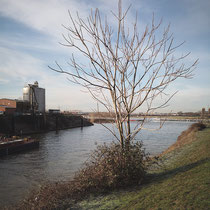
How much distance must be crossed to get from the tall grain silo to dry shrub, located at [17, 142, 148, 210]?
2195 inches

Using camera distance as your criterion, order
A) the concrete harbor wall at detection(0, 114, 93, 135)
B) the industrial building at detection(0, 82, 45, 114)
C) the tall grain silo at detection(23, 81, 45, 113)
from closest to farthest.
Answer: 1. the concrete harbor wall at detection(0, 114, 93, 135)
2. the industrial building at detection(0, 82, 45, 114)
3. the tall grain silo at detection(23, 81, 45, 113)

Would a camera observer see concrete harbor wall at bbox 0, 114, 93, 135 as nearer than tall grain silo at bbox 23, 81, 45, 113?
Yes

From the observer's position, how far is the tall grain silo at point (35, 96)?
6054cm

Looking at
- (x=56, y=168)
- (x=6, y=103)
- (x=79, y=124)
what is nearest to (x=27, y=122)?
(x=6, y=103)

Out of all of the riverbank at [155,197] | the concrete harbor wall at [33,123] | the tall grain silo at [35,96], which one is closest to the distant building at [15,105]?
the tall grain silo at [35,96]

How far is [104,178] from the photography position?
21.4 ft

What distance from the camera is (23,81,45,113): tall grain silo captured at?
60537 millimetres

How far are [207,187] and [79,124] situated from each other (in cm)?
6764

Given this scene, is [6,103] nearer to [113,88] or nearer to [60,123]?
[60,123]

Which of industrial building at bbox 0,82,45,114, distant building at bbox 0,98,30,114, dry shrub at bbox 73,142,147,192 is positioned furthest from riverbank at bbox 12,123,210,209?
distant building at bbox 0,98,30,114

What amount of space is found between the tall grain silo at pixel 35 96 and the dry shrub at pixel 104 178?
55752 mm

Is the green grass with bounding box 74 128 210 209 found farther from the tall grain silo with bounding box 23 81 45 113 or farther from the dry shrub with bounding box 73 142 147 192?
the tall grain silo with bounding box 23 81 45 113

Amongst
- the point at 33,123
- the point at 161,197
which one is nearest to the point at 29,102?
the point at 33,123

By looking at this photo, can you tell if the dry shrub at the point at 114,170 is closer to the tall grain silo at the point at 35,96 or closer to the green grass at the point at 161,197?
the green grass at the point at 161,197
